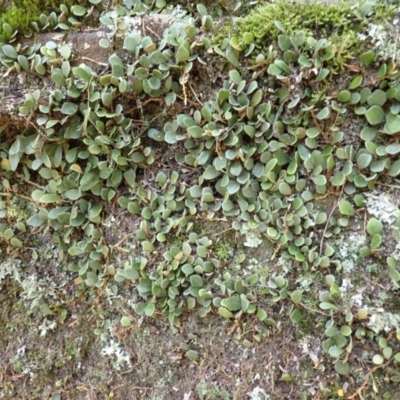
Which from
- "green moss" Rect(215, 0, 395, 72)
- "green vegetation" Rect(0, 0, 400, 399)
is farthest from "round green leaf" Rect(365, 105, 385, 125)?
"green moss" Rect(215, 0, 395, 72)

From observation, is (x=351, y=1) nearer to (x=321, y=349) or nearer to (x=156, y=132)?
(x=156, y=132)

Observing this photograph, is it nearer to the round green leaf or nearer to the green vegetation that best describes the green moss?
the green vegetation

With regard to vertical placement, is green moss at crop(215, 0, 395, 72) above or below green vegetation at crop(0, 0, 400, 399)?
above

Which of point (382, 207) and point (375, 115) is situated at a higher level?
point (375, 115)

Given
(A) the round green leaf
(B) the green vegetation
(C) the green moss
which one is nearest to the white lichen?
(B) the green vegetation

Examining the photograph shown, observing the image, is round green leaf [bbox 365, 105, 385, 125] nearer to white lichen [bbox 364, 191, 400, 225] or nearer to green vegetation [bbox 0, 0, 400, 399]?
green vegetation [bbox 0, 0, 400, 399]

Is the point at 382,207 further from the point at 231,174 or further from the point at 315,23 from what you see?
the point at 315,23

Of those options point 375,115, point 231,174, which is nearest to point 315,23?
point 375,115

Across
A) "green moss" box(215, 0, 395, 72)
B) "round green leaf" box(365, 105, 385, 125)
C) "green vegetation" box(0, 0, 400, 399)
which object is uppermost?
"green moss" box(215, 0, 395, 72)

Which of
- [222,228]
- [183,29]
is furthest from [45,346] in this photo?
[183,29]
